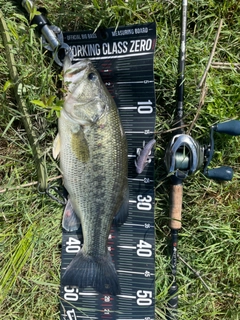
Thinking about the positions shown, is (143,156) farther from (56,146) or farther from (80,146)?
(56,146)

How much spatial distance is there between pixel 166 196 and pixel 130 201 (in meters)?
0.30

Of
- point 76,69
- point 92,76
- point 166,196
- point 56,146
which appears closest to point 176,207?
point 166,196

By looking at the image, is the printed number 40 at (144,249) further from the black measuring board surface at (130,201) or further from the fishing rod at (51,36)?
the fishing rod at (51,36)

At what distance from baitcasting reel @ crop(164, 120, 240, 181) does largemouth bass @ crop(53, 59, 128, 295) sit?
0.37m

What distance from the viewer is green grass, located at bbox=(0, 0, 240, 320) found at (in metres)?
2.72

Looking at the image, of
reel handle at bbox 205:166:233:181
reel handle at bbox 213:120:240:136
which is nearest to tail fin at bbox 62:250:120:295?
reel handle at bbox 205:166:233:181

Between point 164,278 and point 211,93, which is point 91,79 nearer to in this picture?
point 211,93

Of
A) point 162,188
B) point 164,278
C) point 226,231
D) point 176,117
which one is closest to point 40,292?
point 164,278

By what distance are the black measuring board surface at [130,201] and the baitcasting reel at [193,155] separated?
0.31 meters

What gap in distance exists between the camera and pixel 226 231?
277 centimetres

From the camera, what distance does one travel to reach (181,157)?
2.43 metres

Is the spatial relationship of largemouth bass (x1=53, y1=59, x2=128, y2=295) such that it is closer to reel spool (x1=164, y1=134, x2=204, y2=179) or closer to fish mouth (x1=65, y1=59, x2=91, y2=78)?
fish mouth (x1=65, y1=59, x2=91, y2=78)

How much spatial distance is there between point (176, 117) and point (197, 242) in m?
1.06

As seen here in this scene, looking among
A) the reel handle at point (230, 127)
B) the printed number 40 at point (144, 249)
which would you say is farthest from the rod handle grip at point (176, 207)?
the reel handle at point (230, 127)
